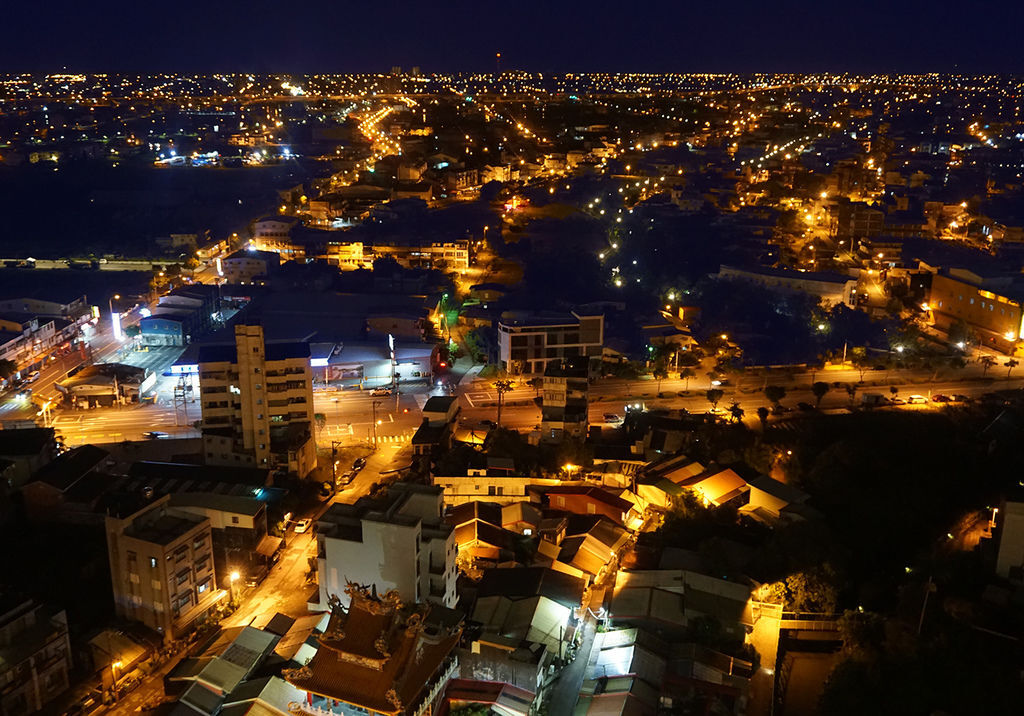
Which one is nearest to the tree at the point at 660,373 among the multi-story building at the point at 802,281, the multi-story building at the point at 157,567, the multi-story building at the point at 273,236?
the multi-story building at the point at 802,281

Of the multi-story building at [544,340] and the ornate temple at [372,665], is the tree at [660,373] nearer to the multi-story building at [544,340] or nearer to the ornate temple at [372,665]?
the multi-story building at [544,340]

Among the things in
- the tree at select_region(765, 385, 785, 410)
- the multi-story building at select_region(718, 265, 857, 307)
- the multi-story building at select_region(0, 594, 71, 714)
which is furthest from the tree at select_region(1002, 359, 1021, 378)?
the multi-story building at select_region(0, 594, 71, 714)

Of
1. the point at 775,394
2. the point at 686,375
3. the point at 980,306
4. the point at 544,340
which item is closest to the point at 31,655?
the point at 544,340

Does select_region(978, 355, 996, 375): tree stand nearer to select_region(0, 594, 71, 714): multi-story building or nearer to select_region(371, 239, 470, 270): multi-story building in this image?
select_region(371, 239, 470, 270): multi-story building

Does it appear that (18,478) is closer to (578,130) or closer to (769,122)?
(578,130)

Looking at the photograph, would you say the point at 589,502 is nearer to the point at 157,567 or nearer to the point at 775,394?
the point at 775,394

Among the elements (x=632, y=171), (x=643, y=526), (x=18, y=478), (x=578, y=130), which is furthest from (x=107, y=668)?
(x=578, y=130)
